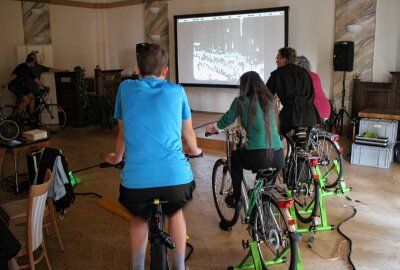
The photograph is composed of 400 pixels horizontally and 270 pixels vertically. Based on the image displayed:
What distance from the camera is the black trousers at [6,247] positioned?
1919 mm

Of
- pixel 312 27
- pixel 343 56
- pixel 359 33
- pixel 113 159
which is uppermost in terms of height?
pixel 312 27

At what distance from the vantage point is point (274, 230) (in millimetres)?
2504

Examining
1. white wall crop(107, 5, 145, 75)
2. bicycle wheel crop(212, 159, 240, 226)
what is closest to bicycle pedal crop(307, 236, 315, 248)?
bicycle wheel crop(212, 159, 240, 226)

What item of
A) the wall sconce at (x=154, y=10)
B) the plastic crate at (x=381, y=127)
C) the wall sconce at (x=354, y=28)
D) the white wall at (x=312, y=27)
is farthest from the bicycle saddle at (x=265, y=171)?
the wall sconce at (x=154, y=10)

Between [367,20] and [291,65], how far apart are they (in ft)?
14.4

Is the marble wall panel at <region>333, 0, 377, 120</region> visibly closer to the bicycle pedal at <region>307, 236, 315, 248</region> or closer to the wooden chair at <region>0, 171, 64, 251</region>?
the bicycle pedal at <region>307, 236, 315, 248</region>

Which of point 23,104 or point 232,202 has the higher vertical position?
point 23,104

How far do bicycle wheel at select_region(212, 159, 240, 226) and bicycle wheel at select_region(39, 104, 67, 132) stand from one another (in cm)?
563

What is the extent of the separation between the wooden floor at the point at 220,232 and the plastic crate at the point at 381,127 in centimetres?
46

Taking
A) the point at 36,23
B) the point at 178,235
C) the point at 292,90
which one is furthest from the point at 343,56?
the point at 36,23

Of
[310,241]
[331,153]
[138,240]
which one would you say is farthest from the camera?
[331,153]

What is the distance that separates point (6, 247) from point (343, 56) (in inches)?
248

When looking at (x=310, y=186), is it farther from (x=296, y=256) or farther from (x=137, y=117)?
(x=137, y=117)

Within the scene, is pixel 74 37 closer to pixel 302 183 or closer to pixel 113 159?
pixel 302 183
